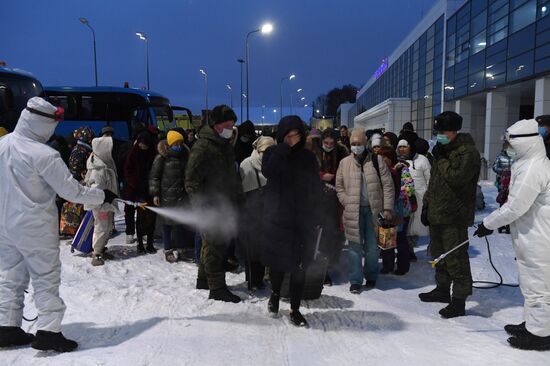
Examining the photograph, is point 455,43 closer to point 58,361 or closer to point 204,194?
point 204,194

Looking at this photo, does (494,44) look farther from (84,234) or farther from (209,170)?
(84,234)

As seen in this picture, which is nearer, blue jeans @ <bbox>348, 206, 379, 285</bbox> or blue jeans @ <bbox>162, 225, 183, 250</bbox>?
blue jeans @ <bbox>348, 206, 379, 285</bbox>

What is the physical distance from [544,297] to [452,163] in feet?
5.06

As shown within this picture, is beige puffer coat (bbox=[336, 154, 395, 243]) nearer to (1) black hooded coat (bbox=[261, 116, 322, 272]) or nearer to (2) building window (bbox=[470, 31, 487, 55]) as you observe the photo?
(1) black hooded coat (bbox=[261, 116, 322, 272])

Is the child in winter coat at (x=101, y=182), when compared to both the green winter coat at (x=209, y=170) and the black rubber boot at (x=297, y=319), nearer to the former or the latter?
the green winter coat at (x=209, y=170)

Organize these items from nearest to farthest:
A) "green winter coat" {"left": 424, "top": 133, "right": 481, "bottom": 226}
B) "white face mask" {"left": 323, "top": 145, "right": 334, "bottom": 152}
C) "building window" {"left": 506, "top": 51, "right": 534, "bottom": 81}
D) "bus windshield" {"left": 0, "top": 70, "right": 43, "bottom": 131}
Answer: "green winter coat" {"left": 424, "top": 133, "right": 481, "bottom": 226}, "white face mask" {"left": 323, "top": 145, "right": 334, "bottom": 152}, "bus windshield" {"left": 0, "top": 70, "right": 43, "bottom": 131}, "building window" {"left": 506, "top": 51, "right": 534, "bottom": 81}

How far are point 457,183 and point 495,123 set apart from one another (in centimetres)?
2168

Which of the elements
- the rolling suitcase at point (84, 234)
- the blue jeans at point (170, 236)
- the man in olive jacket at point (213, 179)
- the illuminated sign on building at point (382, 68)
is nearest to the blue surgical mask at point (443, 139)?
the man in olive jacket at point (213, 179)

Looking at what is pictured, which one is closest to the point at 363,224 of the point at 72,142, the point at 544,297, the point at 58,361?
the point at 544,297

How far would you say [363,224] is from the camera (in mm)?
5664

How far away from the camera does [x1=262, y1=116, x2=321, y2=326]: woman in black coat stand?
4.32 metres

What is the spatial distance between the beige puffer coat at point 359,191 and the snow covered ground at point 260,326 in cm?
90

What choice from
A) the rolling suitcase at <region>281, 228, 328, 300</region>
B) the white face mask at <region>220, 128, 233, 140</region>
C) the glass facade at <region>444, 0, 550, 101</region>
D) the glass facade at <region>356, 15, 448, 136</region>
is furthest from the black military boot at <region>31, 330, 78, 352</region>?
the glass facade at <region>356, 15, 448, 136</region>

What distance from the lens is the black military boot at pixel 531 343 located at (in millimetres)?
3779
